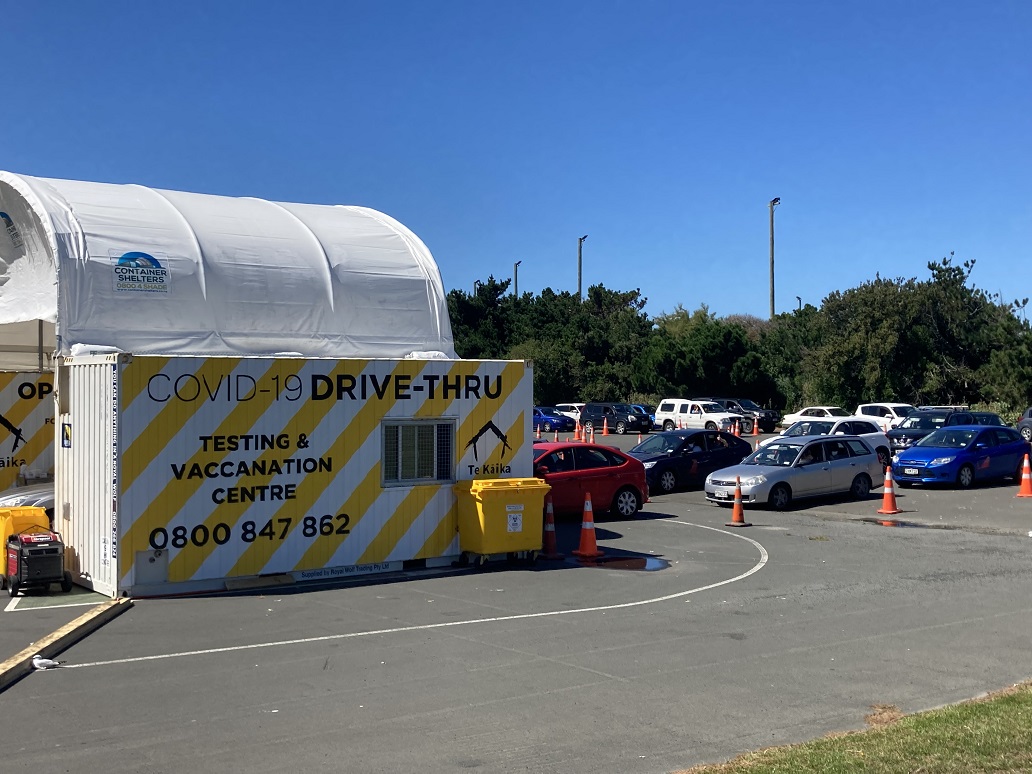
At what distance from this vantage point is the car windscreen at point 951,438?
84.8 ft

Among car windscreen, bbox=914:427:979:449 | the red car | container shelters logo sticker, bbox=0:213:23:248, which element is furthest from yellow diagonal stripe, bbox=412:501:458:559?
car windscreen, bbox=914:427:979:449

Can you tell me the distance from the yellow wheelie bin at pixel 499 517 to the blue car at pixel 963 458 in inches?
550

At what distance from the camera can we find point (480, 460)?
1501 cm

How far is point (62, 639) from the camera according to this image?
387 inches

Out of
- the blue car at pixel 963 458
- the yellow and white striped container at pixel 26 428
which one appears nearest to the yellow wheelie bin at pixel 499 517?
the yellow and white striped container at pixel 26 428

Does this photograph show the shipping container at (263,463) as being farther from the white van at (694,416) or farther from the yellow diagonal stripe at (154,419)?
the white van at (694,416)

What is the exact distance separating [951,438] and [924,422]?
29.0 feet

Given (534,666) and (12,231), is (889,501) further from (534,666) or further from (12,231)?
(12,231)

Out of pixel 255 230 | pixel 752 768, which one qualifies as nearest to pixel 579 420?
pixel 255 230

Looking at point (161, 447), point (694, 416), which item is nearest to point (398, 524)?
point (161, 447)

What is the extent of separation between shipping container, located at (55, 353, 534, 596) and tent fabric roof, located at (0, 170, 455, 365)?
4.26ft

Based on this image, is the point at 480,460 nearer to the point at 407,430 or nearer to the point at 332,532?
the point at 407,430

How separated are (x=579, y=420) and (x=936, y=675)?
46520mm

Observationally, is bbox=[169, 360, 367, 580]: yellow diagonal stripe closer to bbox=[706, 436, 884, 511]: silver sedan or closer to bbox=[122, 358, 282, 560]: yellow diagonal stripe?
bbox=[122, 358, 282, 560]: yellow diagonal stripe
